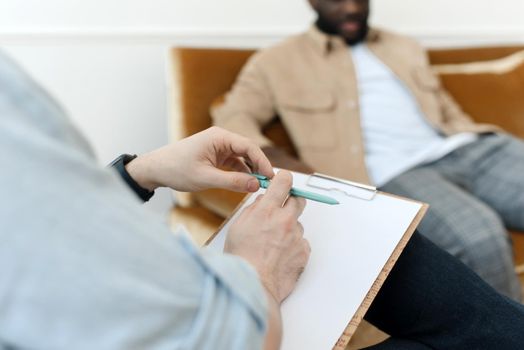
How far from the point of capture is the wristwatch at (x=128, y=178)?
76 cm

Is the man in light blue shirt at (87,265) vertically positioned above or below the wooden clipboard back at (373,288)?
above

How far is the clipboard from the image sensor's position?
2.08ft

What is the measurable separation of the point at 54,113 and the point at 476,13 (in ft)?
6.51

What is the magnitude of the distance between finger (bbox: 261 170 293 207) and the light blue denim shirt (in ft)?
0.80

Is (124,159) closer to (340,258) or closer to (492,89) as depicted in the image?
(340,258)

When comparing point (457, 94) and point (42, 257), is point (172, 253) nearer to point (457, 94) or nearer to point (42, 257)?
point (42, 257)

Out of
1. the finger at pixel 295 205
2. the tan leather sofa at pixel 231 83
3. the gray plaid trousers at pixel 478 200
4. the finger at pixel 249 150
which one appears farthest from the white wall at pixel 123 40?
the finger at pixel 295 205

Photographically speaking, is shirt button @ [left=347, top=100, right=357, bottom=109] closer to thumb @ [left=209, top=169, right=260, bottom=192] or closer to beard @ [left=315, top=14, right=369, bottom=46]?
beard @ [left=315, top=14, right=369, bottom=46]

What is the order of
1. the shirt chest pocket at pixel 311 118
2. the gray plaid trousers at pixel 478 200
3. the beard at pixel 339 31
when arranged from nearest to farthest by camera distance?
the gray plaid trousers at pixel 478 200 < the shirt chest pocket at pixel 311 118 < the beard at pixel 339 31

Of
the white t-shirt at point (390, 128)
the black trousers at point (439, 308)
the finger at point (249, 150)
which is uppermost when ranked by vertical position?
the finger at point (249, 150)

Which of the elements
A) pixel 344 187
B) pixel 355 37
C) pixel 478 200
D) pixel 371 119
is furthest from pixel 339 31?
pixel 344 187

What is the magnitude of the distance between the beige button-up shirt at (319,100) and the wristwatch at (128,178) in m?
0.56

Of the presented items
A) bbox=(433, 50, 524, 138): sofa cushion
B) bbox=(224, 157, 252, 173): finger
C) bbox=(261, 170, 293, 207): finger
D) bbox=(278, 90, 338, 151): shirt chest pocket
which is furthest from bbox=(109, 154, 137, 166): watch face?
bbox=(433, 50, 524, 138): sofa cushion

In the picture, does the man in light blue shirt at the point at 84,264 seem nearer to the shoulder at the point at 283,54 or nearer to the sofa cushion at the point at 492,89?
the shoulder at the point at 283,54
